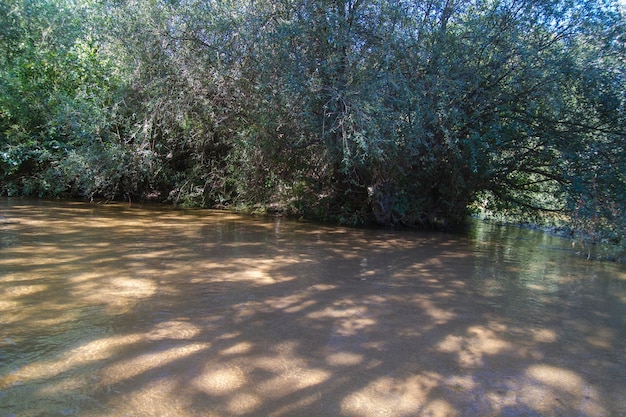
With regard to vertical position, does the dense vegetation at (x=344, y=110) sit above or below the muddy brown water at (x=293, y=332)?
above

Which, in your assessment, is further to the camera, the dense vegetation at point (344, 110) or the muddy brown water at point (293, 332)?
the dense vegetation at point (344, 110)

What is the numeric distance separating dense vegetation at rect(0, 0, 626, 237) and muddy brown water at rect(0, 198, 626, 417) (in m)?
2.97

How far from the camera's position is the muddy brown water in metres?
2.82

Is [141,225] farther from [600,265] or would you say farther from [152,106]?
[600,265]

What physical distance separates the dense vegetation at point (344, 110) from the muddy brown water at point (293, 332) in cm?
297

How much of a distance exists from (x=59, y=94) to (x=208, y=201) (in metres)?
5.20

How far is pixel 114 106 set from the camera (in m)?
11.8

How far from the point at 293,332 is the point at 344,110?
5883 millimetres

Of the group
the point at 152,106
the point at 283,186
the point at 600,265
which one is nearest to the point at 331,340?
the point at 600,265

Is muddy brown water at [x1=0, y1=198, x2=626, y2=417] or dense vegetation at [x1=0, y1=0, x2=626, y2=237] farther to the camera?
dense vegetation at [x1=0, y1=0, x2=626, y2=237]

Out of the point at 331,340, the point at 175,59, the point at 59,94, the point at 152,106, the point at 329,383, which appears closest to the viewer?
the point at 329,383

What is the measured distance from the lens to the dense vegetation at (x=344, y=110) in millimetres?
8727

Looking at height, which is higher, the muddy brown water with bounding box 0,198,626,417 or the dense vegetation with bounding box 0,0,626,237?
the dense vegetation with bounding box 0,0,626,237

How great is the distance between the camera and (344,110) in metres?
8.85
